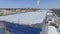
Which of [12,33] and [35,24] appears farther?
[12,33]

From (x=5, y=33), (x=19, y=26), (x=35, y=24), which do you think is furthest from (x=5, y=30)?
(x=35, y=24)

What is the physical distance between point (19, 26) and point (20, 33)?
5 centimetres

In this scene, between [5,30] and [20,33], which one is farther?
[5,30]

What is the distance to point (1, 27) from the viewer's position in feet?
2.87

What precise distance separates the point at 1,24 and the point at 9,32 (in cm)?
10

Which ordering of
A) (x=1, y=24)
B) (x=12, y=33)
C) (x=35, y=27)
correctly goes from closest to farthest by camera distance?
(x=35, y=27) < (x=12, y=33) < (x=1, y=24)

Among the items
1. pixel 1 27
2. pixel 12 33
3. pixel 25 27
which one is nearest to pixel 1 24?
pixel 1 27

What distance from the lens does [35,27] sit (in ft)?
2.20

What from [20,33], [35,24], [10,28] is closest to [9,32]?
[10,28]

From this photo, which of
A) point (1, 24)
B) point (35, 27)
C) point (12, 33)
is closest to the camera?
point (35, 27)

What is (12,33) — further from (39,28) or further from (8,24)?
(39,28)

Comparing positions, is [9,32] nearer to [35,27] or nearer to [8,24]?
[8,24]

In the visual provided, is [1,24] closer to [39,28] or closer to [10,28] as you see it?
[10,28]

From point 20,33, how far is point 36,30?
0.37 ft
